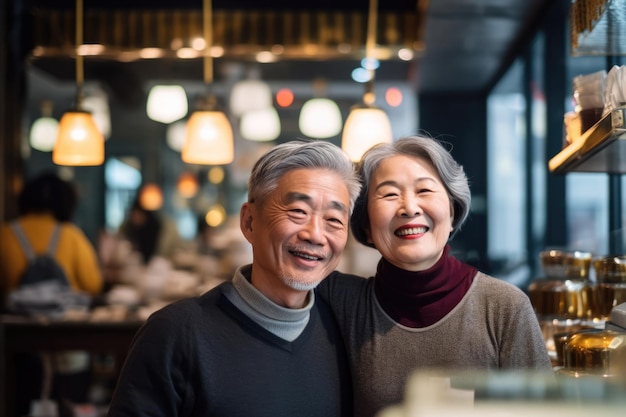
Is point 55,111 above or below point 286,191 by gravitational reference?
above

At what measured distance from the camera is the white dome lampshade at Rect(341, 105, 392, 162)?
4.98 m

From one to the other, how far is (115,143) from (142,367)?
5755mm

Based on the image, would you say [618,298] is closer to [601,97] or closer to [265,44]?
[601,97]

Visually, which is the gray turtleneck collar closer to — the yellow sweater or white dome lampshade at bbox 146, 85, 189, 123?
the yellow sweater

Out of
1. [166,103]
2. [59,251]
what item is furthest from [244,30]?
[59,251]

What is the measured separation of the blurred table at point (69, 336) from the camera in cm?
512

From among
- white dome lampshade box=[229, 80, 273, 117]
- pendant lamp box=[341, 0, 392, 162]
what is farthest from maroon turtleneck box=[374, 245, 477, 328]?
white dome lampshade box=[229, 80, 273, 117]

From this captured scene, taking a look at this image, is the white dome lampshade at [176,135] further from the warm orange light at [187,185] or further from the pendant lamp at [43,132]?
the pendant lamp at [43,132]

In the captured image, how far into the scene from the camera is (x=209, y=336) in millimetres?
1884

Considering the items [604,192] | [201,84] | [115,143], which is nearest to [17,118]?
[115,143]

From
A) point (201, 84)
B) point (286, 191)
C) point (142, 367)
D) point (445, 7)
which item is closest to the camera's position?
point (142, 367)

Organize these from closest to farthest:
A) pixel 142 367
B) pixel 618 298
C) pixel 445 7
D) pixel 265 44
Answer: pixel 142 367 < pixel 618 298 < pixel 445 7 < pixel 265 44

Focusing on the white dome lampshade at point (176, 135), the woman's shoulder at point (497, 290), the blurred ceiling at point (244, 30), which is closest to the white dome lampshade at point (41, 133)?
the blurred ceiling at point (244, 30)

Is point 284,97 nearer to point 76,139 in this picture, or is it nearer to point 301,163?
point 76,139
